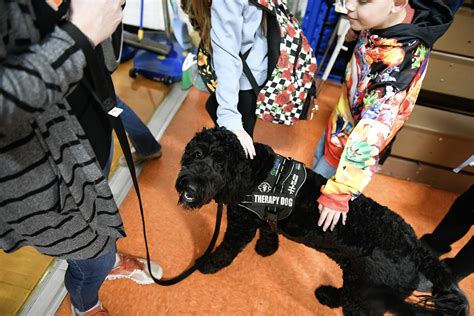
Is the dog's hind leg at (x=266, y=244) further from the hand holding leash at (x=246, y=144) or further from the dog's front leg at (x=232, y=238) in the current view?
the hand holding leash at (x=246, y=144)

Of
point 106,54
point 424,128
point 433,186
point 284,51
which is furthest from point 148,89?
point 433,186

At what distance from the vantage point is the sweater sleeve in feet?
3.82

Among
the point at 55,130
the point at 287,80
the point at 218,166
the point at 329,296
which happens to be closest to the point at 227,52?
the point at 287,80

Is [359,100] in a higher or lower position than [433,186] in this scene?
higher

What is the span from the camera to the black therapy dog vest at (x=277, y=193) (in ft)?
4.18

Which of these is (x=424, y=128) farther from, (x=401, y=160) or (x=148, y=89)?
(x=148, y=89)

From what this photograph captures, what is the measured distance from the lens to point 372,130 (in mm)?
1107

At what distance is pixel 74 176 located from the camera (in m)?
0.80

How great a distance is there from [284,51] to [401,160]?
4.54 ft

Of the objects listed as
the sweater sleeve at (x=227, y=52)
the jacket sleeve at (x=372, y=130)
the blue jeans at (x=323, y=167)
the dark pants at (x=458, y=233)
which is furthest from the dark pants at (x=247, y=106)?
the dark pants at (x=458, y=233)

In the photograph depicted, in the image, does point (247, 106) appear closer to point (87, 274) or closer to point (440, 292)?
point (87, 274)

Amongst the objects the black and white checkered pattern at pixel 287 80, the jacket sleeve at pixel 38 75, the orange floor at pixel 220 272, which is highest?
the jacket sleeve at pixel 38 75

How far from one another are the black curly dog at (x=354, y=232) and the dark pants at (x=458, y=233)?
545mm

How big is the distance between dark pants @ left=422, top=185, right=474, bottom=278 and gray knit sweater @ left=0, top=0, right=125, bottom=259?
1.58 meters
